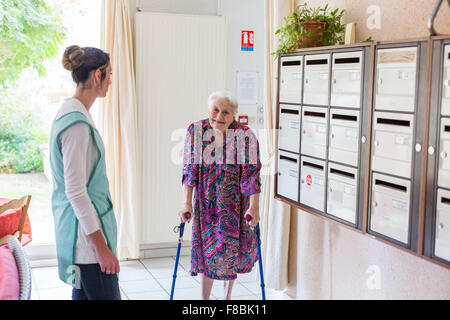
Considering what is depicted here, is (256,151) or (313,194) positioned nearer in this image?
(313,194)

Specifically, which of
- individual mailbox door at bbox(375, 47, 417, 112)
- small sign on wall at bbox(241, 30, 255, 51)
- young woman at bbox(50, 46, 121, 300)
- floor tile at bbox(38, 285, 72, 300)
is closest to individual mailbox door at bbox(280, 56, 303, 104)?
individual mailbox door at bbox(375, 47, 417, 112)

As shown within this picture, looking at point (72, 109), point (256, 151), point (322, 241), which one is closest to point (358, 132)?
point (256, 151)

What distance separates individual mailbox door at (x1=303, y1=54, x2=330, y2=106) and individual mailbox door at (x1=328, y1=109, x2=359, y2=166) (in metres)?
0.13

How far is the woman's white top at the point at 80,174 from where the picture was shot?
179 centimetres

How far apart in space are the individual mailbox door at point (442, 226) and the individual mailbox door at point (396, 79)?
40cm

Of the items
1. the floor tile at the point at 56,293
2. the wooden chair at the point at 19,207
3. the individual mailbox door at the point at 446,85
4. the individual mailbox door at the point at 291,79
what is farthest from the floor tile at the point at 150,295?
the individual mailbox door at the point at 446,85

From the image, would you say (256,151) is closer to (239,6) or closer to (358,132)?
(358,132)

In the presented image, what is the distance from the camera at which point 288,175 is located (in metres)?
3.22

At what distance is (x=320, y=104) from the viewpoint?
2.86 meters

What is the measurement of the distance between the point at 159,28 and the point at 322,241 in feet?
7.50

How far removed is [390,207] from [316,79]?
2.87 feet

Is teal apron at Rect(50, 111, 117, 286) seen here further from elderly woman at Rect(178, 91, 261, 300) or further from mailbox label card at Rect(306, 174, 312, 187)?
mailbox label card at Rect(306, 174, 312, 187)

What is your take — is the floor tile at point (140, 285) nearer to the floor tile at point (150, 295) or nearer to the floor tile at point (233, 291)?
the floor tile at point (150, 295)

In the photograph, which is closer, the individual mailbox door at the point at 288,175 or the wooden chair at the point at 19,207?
the wooden chair at the point at 19,207
